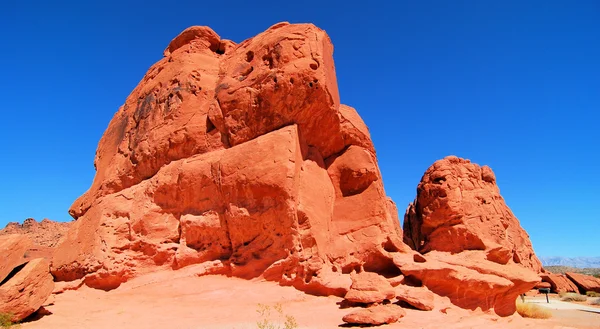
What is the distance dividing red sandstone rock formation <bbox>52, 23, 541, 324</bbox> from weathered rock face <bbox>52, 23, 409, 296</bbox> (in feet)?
0.11

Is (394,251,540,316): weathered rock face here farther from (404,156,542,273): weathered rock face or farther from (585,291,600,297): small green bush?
(585,291,600,297): small green bush

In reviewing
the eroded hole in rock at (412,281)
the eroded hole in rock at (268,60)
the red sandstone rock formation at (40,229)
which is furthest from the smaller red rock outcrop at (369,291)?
the red sandstone rock formation at (40,229)

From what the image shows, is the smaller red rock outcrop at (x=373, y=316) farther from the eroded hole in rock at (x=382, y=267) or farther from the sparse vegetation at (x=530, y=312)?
the sparse vegetation at (x=530, y=312)

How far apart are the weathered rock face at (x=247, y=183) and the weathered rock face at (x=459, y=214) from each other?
3356 mm

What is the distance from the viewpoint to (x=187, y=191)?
11406 millimetres

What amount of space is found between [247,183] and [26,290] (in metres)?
5.02

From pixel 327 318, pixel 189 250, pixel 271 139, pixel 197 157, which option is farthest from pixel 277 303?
pixel 197 157

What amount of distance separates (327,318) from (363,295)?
3.07 feet

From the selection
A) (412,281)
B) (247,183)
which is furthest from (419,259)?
(247,183)

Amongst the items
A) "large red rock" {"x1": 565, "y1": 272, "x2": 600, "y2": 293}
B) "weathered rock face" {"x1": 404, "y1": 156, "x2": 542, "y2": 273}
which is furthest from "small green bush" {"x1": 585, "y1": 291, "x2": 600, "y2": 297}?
"weathered rock face" {"x1": 404, "y1": 156, "x2": 542, "y2": 273}

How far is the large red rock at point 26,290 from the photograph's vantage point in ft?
23.4

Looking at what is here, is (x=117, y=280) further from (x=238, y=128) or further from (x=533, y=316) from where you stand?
(x=533, y=316)

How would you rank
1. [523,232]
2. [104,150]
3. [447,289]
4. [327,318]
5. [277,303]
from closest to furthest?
[327,318] → [277,303] → [447,289] → [104,150] → [523,232]

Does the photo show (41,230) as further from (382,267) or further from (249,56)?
(382,267)
